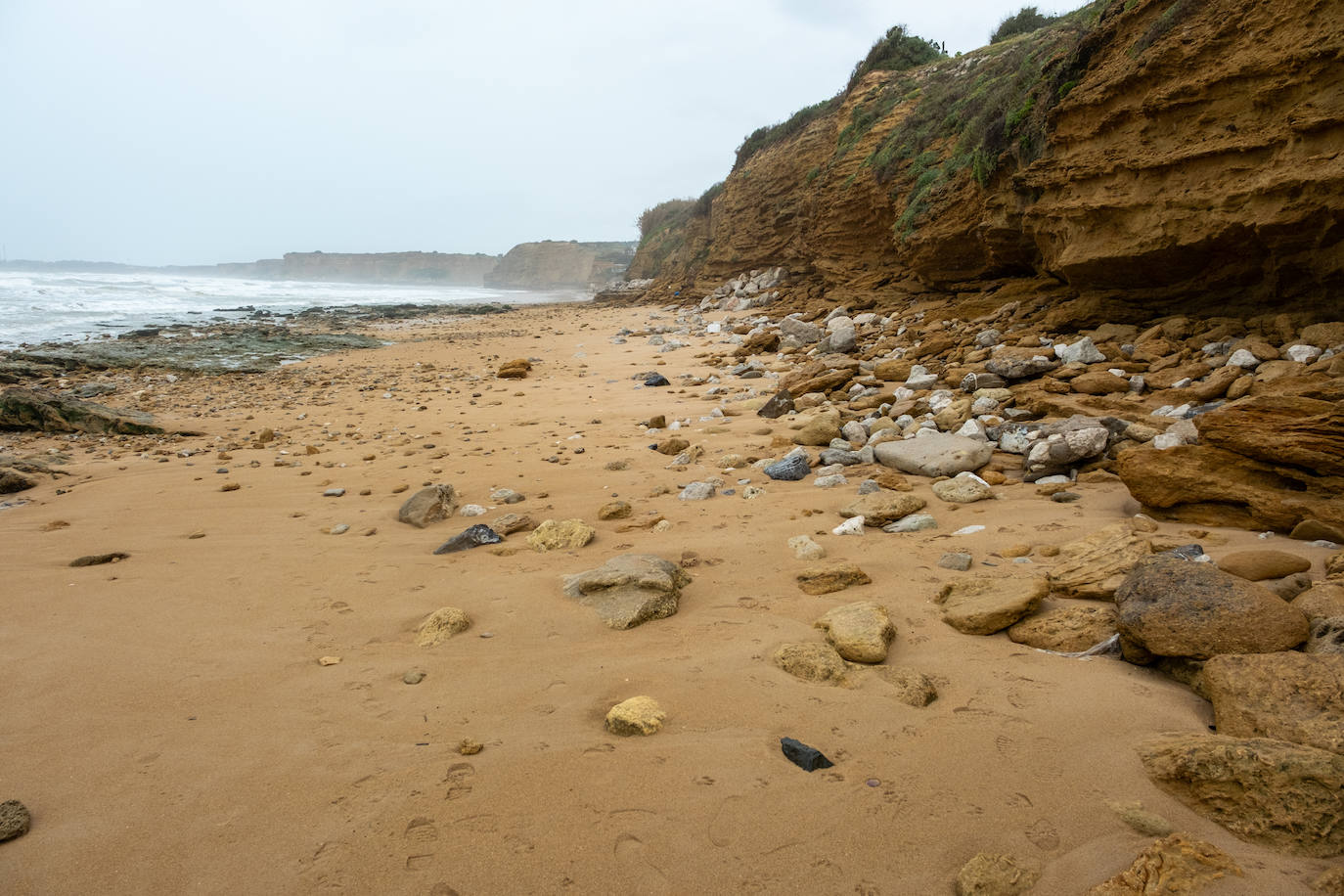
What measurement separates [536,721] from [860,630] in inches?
45.7

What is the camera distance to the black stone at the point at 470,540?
148 inches

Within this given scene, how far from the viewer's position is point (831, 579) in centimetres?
291

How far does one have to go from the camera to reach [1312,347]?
4816 millimetres

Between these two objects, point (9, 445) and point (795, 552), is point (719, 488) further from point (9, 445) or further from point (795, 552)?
point (9, 445)

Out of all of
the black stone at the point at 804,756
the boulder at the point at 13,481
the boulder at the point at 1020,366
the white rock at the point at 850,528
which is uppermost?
the boulder at the point at 1020,366

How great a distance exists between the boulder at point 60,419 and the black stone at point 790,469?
281 inches

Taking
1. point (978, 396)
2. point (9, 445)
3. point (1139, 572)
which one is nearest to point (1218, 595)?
point (1139, 572)

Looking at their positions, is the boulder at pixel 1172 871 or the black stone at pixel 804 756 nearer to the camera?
the boulder at pixel 1172 871

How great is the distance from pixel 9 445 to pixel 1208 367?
36.9 feet

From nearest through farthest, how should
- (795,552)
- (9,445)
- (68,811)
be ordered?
(68,811), (795,552), (9,445)

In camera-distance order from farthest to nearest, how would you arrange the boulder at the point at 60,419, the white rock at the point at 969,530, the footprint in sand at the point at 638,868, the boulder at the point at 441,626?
1. the boulder at the point at 60,419
2. the white rock at the point at 969,530
3. the boulder at the point at 441,626
4. the footprint in sand at the point at 638,868

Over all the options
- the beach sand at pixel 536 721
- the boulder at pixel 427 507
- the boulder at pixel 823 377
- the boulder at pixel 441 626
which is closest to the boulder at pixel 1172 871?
the beach sand at pixel 536 721

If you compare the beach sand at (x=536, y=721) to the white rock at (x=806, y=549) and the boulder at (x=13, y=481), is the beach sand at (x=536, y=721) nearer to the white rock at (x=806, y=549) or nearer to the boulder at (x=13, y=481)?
the white rock at (x=806, y=549)

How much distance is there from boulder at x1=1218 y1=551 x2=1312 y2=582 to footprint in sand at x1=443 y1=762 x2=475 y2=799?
264 cm
